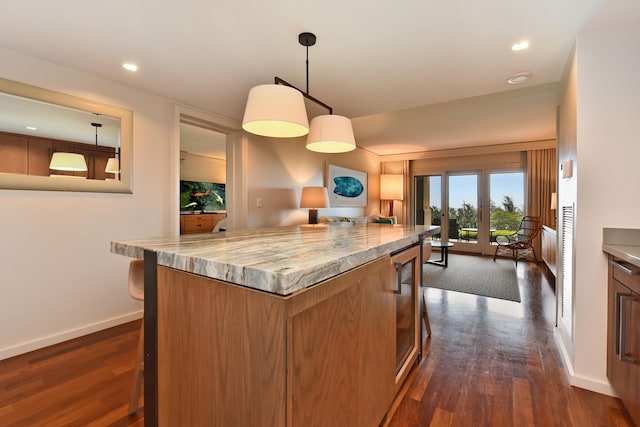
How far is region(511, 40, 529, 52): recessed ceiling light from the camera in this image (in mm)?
1920

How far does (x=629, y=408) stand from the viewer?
136cm

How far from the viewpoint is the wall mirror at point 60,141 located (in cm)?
206

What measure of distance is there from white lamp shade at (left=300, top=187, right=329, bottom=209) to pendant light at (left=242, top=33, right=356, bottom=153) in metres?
1.72

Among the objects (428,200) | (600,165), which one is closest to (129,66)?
(600,165)

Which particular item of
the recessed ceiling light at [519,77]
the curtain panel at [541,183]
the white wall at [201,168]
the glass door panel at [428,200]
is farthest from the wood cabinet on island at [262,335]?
the glass door panel at [428,200]

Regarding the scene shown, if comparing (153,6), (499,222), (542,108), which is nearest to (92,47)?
(153,6)

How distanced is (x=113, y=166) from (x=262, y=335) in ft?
8.46

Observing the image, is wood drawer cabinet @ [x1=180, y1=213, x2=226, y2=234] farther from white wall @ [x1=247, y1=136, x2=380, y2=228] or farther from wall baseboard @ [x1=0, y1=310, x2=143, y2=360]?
wall baseboard @ [x1=0, y1=310, x2=143, y2=360]

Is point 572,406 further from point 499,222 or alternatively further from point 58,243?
point 499,222

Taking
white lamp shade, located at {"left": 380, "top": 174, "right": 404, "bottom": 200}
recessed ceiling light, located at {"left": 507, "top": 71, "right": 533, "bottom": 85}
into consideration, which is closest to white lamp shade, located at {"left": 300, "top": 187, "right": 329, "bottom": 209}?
recessed ceiling light, located at {"left": 507, "top": 71, "right": 533, "bottom": 85}

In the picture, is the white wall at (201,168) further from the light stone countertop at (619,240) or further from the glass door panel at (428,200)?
the light stone countertop at (619,240)

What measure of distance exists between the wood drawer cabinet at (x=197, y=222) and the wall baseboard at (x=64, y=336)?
11.9 feet

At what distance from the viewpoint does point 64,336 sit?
7.64 feet

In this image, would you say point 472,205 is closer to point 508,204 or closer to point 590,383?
point 508,204
